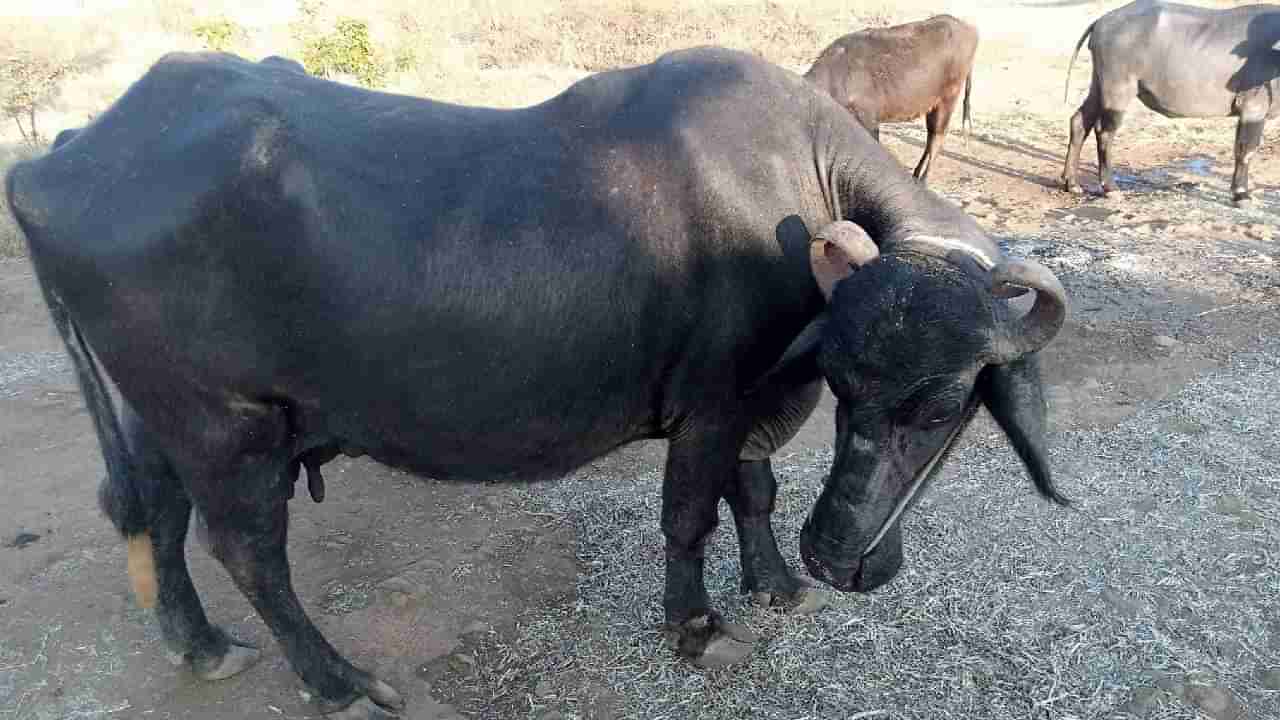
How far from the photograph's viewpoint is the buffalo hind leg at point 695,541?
2.99 metres

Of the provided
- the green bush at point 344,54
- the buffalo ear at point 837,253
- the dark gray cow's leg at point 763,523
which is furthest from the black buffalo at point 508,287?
the green bush at point 344,54

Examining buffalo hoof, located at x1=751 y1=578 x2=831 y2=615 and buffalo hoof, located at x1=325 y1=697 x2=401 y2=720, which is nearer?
buffalo hoof, located at x1=325 y1=697 x2=401 y2=720

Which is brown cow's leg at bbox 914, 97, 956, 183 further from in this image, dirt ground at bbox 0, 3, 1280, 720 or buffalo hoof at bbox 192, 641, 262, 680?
buffalo hoof at bbox 192, 641, 262, 680

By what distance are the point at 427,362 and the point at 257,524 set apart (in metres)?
0.88

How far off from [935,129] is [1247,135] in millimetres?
3330

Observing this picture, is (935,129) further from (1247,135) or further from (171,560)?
(171,560)

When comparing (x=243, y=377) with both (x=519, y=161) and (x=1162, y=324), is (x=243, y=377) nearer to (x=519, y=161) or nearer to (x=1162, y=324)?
(x=519, y=161)

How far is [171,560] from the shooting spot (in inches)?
129

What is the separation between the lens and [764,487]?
363 cm

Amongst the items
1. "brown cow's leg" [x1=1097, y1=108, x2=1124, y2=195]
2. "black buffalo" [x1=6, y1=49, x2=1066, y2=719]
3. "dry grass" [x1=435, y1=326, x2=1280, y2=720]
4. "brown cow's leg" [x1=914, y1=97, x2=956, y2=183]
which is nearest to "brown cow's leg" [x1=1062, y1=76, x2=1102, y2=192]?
"brown cow's leg" [x1=1097, y1=108, x2=1124, y2=195]

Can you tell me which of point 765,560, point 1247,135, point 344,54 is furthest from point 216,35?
point 1247,135

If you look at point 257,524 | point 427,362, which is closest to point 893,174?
point 427,362

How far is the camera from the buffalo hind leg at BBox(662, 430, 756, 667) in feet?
9.81

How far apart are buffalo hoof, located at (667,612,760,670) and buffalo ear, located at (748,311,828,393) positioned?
3.74 feet
